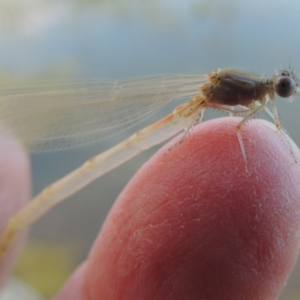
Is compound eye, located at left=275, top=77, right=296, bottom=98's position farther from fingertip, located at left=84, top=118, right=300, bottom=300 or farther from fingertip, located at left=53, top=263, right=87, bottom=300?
fingertip, located at left=53, top=263, right=87, bottom=300

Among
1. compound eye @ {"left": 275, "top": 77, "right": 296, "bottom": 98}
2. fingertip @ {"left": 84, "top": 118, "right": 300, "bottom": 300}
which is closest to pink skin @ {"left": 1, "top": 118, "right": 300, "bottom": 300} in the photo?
fingertip @ {"left": 84, "top": 118, "right": 300, "bottom": 300}

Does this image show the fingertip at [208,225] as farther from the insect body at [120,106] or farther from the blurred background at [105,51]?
the blurred background at [105,51]

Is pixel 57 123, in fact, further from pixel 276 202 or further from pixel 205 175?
pixel 276 202

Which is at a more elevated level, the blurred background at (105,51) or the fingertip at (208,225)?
the blurred background at (105,51)

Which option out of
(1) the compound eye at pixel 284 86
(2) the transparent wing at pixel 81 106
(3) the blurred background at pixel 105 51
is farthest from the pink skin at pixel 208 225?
(3) the blurred background at pixel 105 51

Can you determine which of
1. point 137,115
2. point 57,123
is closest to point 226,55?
point 137,115

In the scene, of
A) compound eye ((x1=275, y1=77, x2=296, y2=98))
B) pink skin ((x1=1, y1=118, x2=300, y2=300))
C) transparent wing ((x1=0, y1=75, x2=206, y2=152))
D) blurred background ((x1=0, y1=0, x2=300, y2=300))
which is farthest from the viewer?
blurred background ((x1=0, y1=0, x2=300, y2=300))
